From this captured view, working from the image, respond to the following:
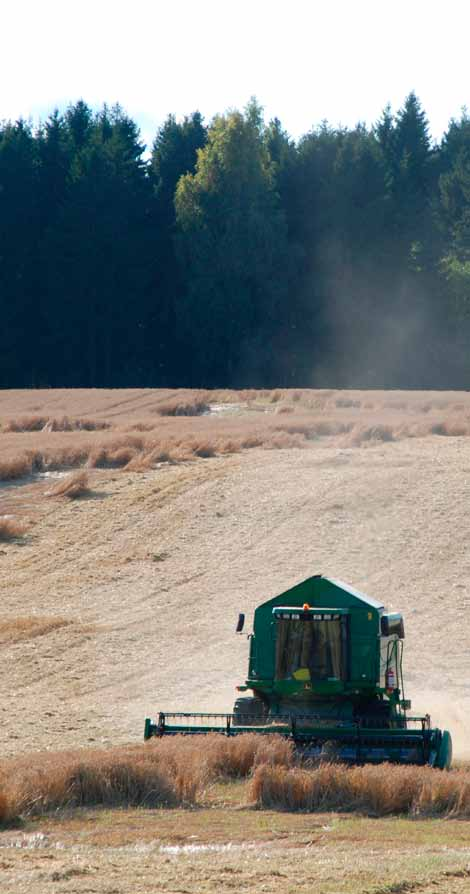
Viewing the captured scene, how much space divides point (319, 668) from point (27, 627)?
1037 centimetres

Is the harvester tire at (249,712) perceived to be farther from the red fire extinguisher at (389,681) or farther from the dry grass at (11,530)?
the dry grass at (11,530)

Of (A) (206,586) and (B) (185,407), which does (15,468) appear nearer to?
(A) (206,586)

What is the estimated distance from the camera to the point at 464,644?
78.6 ft

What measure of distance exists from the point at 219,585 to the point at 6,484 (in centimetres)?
1160

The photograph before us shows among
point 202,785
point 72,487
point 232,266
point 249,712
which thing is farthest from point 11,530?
point 232,266

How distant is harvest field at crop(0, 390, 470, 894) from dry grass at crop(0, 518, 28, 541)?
5 centimetres

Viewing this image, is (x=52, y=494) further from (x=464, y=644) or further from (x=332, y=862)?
(x=332, y=862)

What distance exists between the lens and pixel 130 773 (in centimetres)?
1331

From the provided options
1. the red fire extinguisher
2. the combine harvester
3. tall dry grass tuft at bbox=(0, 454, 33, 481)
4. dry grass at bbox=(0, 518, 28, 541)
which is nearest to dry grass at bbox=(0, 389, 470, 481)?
tall dry grass tuft at bbox=(0, 454, 33, 481)

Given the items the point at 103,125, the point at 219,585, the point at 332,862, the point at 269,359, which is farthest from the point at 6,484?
the point at 103,125

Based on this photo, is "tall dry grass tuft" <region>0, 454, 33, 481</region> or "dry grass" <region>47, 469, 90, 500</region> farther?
"tall dry grass tuft" <region>0, 454, 33, 481</region>

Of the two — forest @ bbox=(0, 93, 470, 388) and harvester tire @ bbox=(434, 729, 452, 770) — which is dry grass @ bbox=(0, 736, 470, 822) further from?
forest @ bbox=(0, 93, 470, 388)

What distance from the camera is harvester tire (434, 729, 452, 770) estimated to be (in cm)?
1422

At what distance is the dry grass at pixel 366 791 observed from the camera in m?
12.9
